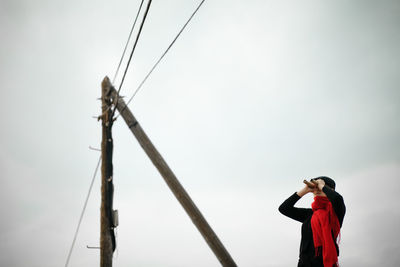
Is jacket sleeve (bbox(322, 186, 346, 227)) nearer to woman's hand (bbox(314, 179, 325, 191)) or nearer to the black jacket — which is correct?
the black jacket

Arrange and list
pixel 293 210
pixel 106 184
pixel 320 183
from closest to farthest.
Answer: pixel 320 183, pixel 293 210, pixel 106 184

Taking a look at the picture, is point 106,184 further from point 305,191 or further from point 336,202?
point 336,202

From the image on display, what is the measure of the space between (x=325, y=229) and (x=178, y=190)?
177 centimetres

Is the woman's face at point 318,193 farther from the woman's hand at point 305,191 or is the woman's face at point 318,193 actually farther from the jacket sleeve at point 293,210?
the jacket sleeve at point 293,210

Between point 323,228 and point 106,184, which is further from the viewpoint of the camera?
point 106,184

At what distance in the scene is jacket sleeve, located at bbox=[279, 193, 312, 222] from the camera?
3031 mm

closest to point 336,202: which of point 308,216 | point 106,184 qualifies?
point 308,216

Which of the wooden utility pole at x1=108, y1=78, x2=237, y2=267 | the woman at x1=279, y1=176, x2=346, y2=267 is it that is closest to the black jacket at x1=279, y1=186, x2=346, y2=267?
the woman at x1=279, y1=176, x2=346, y2=267

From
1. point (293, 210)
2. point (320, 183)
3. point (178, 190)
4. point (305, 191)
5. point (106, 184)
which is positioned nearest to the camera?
point (320, 183)

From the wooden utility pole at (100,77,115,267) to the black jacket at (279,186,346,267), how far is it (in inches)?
122

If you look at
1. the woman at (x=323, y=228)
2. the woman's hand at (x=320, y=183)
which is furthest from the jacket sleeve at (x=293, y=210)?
the woman's hand at (x=320, y=183)

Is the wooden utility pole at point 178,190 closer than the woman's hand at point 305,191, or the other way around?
the wooden utility pole at point 178,190

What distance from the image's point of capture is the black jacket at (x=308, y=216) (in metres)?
2.39

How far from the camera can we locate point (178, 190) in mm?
2723
